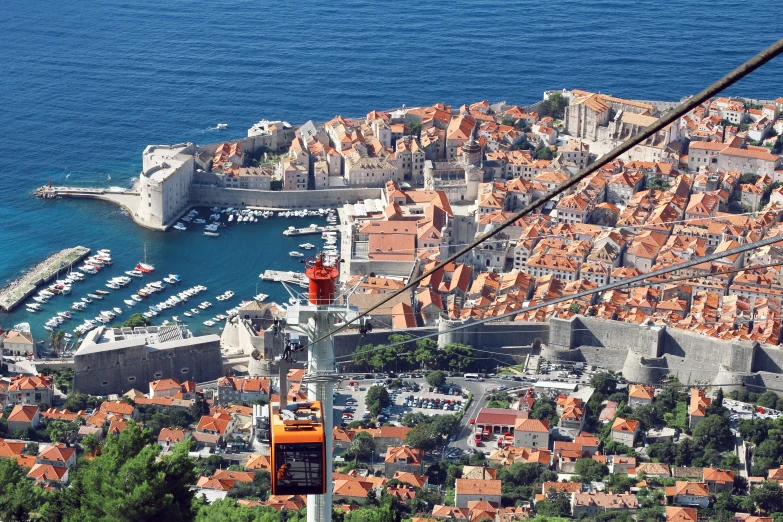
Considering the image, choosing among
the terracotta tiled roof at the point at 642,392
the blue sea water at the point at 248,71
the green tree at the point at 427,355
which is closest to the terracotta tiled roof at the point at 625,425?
the terracotta tiled roof at the point at 642,392

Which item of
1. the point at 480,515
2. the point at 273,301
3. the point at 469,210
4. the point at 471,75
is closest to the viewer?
the point at 480,515

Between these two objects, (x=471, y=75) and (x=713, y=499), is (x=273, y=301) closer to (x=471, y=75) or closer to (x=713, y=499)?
(x=713, y=499)

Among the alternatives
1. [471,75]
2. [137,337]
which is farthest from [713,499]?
[471,75]

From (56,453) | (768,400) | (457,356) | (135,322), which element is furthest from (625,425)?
(135,322)

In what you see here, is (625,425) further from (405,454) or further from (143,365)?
(143,365)

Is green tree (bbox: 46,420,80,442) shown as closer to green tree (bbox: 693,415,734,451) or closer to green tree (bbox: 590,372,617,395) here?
green tree (bbox: 590,372,617,395)

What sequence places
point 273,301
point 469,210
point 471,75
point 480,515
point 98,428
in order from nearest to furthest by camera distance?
1. point 480,515
2. point 98,428
3. point 273,301
4. point 469,210
5. point 471,75
